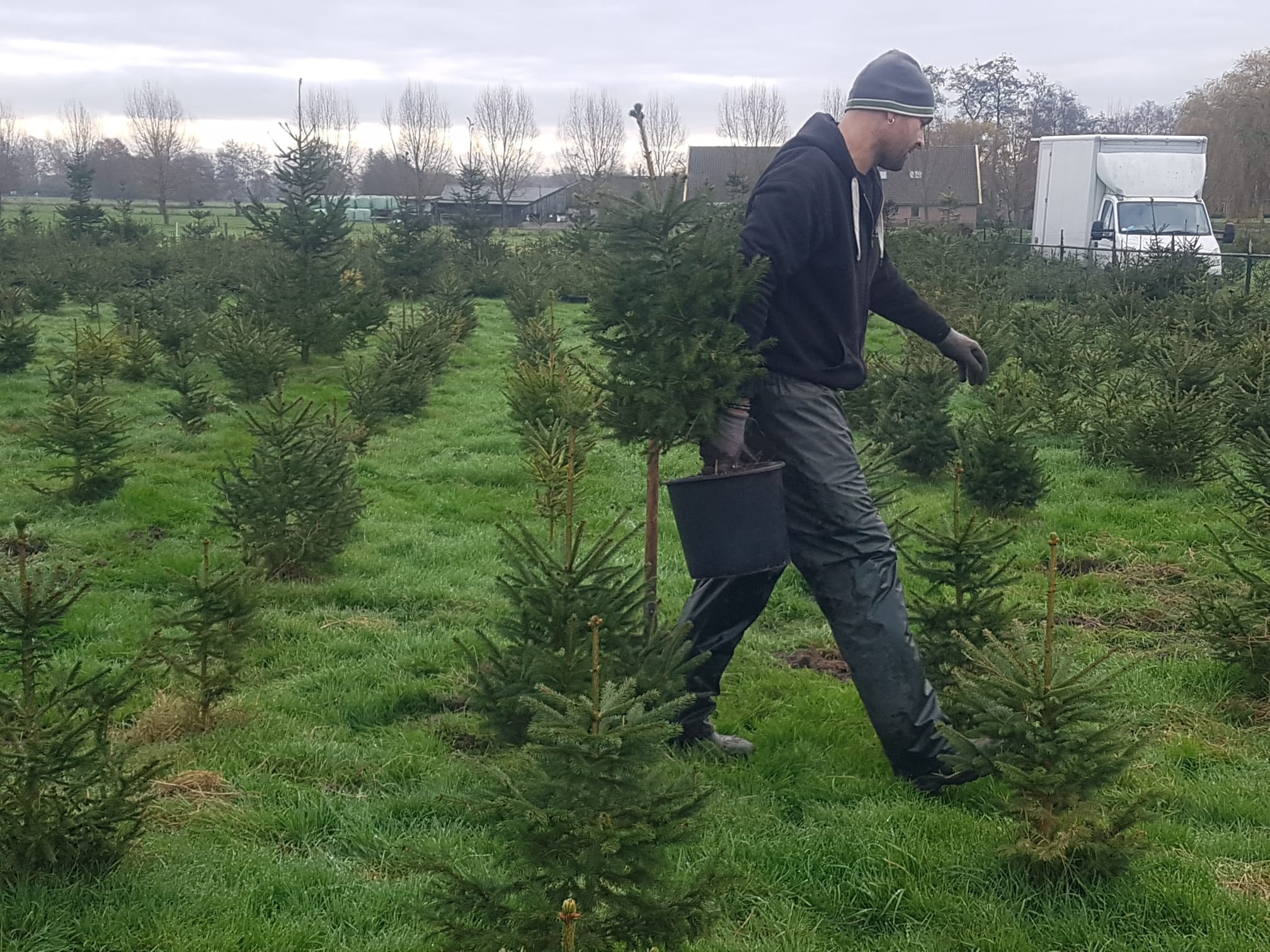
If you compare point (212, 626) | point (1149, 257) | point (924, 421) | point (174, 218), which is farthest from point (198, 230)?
point (174, 218)

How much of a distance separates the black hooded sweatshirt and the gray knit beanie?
0.18 metres

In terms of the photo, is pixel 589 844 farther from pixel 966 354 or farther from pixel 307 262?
pixel 307 262

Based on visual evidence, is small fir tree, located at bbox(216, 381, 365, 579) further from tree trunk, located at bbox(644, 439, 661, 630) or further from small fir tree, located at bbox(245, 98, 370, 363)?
small fir tree, located at bbox(245, 98, 370, 363)

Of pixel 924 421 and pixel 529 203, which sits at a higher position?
pixel 529 203

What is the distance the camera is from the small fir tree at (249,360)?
12234mm

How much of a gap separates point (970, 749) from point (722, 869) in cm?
92

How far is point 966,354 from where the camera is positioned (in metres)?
4.77

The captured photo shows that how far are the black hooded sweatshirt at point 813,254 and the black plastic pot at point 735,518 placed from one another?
48 centimetres

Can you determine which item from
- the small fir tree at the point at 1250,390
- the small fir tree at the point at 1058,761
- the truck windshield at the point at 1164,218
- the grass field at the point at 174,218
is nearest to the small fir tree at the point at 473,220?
the grass field at the point at 174,218

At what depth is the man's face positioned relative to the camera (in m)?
4.27

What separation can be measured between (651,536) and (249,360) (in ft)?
29.3

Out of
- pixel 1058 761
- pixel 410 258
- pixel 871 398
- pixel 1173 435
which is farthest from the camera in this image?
pixel 410 258

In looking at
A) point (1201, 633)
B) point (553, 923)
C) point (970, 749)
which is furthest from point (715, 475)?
point (1201, 633)

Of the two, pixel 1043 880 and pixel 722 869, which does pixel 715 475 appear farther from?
pixel 1043 880
